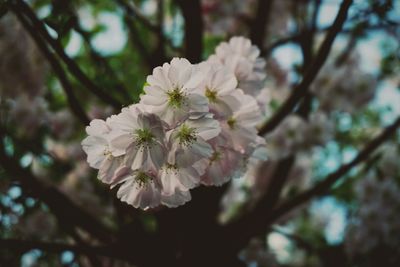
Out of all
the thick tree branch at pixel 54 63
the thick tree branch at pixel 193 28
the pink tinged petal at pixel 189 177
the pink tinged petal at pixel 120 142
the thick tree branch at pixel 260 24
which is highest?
the thick tree branch at pixel 260 24

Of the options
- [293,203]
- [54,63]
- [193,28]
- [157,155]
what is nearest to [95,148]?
[157,155]

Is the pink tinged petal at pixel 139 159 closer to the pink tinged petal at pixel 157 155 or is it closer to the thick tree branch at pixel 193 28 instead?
the pink tinged petal at pixel 157 155

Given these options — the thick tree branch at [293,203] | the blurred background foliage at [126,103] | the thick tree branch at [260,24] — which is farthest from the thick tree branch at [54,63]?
the thick tree branch at [260,24]

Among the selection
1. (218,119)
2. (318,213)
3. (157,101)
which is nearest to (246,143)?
(218,119)

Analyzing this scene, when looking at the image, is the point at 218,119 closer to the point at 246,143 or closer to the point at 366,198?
the point at 246,143

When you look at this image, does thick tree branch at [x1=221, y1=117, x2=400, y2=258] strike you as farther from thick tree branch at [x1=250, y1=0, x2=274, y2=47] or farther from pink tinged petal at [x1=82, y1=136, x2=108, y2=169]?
pink tinged petal at [x1=82, y1=136, x2=108, y2=169]

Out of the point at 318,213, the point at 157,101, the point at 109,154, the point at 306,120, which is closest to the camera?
the point at 157,101
